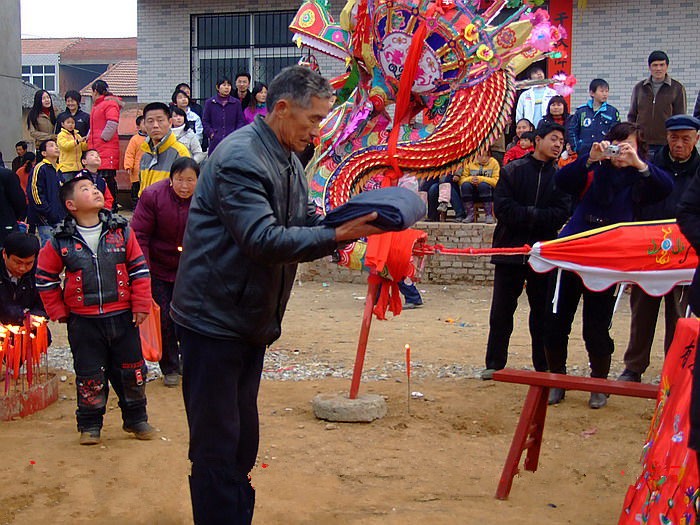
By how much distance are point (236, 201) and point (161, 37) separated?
50.2 feet

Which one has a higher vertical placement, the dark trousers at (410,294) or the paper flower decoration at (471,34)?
the paper flower decoration at (471,34)

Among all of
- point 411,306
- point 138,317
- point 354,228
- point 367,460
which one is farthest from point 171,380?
point 411,306

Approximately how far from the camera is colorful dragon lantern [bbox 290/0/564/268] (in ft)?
20.8

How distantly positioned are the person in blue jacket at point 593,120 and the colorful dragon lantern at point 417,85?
5063 millimetres

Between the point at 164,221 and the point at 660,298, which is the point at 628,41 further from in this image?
the point at 164,221

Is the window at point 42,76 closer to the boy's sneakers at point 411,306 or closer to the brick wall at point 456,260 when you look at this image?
the brick wall at point 456,260

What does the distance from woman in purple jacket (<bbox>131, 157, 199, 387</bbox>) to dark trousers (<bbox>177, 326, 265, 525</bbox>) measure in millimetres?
3180

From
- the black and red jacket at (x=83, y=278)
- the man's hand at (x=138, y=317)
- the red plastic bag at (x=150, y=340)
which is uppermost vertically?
the black and red jacket at (x=83, y=278)

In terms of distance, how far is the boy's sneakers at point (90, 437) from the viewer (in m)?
5.55

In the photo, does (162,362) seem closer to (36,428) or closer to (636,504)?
(36,428)

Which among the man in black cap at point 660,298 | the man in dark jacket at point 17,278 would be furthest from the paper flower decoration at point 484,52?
the man in dark jacket at point 17,278

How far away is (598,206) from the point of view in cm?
641

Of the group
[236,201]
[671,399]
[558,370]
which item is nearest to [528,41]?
[558,370]

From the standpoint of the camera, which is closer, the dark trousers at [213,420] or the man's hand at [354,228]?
the man's hand at [354,228]
